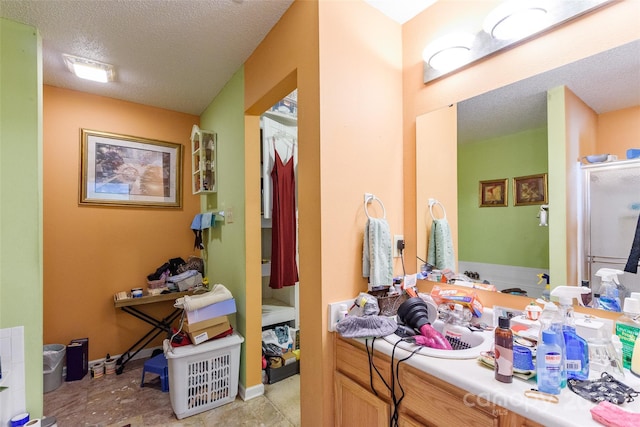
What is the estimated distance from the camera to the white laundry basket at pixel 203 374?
6.56 feet

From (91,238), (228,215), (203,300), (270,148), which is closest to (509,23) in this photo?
(270,148)

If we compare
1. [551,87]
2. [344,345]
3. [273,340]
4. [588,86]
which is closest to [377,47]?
[551,87]

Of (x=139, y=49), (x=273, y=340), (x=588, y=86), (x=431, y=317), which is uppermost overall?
(x=139, y=49)

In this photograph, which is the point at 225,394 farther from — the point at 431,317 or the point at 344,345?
the point at 431,317

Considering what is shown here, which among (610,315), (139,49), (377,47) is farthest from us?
(139,49)

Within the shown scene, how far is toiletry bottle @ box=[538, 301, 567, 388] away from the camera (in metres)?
0.86

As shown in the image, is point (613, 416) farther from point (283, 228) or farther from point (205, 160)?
point (205, 160)

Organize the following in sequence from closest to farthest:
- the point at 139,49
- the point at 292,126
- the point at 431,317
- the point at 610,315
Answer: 1. the point at 610,315
2. the point at 431,317
3. the point at 139,49
4. the point at 292,126

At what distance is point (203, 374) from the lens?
2.09 metres

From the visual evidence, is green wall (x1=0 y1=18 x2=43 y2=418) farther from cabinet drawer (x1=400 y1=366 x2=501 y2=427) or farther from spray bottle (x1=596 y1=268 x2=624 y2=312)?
spray bottle (x1=596 y1=268 x2=624 y2=312)

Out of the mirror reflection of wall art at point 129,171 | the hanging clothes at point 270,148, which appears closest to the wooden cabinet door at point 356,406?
the hanging clothes at point 270,148

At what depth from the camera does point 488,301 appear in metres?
1.43

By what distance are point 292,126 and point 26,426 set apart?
2.75 m

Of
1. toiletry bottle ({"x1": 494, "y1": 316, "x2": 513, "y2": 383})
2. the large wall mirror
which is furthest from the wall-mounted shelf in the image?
toiletry bottle ({"x1": 494, "y1": 316, "x2": 513, "y2": 383})
